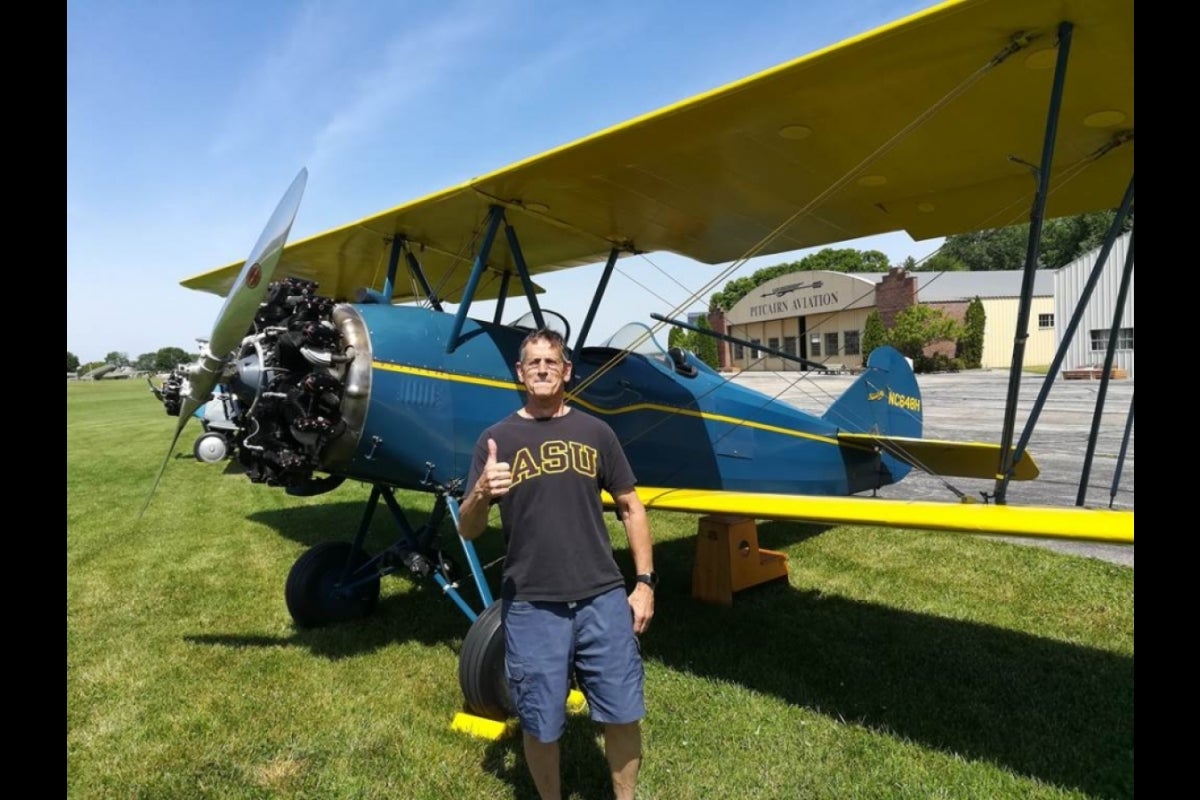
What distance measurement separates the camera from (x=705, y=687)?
365 centimetres

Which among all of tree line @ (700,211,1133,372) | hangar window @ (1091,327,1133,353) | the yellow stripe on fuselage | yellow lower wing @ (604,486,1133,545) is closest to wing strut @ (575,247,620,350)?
the yellow stripe on fuselage

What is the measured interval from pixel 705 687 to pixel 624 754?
1.44m

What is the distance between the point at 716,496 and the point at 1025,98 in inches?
97.0

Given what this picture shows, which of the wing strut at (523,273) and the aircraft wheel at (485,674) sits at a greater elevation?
the wing strut at (523,273)

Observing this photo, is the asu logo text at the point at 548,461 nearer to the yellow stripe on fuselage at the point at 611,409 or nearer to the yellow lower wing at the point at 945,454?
the yellow stripe on fuselage at the point at 611,409

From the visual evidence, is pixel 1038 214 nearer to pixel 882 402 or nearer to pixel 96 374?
pixel 882 402

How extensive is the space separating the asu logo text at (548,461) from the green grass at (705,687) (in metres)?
1.37

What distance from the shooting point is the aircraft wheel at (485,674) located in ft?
10.6

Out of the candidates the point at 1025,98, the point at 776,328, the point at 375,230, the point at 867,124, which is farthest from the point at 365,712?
the point at 776,328

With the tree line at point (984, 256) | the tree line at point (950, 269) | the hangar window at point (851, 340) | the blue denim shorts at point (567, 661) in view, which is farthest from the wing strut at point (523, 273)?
the tree line at point (984, 256)

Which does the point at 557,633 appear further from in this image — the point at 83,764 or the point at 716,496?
the point at 83,764
